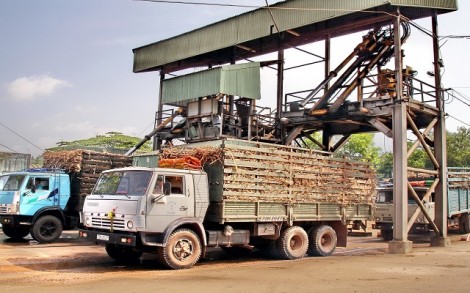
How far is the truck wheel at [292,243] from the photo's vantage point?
12.1 m

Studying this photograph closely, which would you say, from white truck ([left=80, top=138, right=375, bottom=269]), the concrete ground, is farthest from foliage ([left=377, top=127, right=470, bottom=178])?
white truck ([left=80, top=138, right=375, bottom=269])

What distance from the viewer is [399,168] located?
13867 mm

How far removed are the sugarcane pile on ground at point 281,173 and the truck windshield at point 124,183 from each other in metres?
1.56

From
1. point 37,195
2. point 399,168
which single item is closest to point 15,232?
point 37,195

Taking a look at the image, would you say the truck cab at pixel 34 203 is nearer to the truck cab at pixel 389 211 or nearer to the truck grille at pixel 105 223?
the truck grille at pixel 105 223

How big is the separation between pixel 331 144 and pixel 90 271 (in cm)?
1207

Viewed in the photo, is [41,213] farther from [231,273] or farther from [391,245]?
[391,245]

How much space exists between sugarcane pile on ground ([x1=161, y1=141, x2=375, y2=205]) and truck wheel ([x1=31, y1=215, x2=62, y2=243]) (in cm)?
521

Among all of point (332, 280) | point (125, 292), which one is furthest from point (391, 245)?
point (125, 292)

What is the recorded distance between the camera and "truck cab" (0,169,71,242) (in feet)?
45.9

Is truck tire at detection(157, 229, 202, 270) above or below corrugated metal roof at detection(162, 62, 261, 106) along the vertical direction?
below

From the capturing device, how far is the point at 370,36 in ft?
52.3

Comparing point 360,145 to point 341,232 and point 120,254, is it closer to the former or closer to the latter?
point 341,232

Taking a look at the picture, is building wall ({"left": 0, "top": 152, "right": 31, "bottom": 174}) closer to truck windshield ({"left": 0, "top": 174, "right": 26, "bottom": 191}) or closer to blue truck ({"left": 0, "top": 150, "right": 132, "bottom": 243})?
blue truck ({"left": 0, "top": 150, "right": 132, "bottom": 243})
